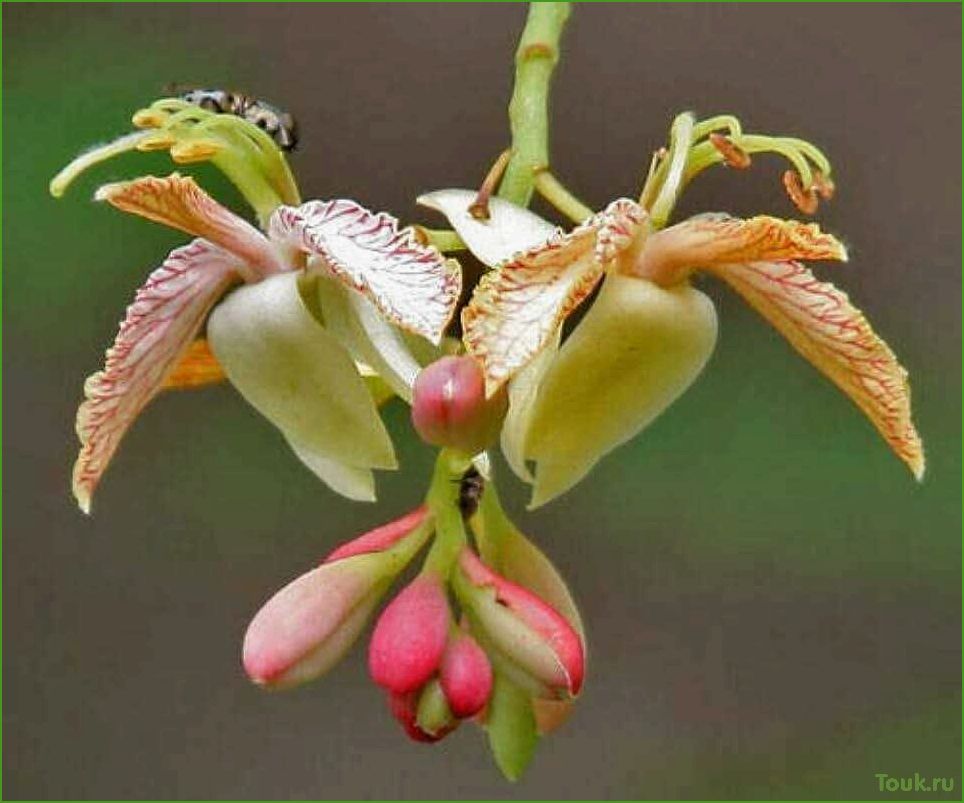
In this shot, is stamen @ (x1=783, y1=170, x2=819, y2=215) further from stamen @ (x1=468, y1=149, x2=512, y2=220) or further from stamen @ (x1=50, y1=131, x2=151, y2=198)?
stamen @ (x1=50, y1=131, x2=151, y2=198)

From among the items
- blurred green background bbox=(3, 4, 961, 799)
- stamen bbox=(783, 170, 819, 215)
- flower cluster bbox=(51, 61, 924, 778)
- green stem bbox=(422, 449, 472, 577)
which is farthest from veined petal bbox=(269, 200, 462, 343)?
blurred green background bbox=(3, 4, 961, 799)

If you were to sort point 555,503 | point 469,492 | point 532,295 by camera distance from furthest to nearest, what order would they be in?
1. point 555,503
2. point 469,492
3. point 532,295

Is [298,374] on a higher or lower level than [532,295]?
lower

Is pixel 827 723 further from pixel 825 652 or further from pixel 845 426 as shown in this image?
pixel 845 426

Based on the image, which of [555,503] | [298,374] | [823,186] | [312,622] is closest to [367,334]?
[298,374]

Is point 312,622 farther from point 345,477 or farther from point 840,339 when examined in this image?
point 840,339

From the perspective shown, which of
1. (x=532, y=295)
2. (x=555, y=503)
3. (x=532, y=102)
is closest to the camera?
(x=532, y=295)

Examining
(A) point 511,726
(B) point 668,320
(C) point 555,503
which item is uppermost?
(B) point 668,320

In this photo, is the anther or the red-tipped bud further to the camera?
the anther
